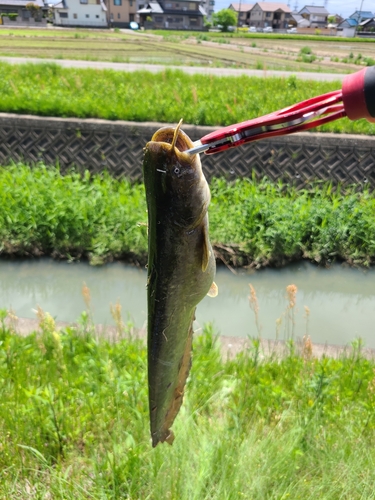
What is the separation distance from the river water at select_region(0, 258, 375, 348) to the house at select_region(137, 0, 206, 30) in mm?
59004

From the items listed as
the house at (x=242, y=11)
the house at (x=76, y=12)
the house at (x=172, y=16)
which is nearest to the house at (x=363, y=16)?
the house at (x=76, y=12)

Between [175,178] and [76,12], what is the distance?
55250 millimetres

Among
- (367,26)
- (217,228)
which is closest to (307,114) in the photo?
(217,228)

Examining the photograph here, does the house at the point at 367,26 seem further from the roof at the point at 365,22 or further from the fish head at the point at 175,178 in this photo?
the fish head at the point at 175,178

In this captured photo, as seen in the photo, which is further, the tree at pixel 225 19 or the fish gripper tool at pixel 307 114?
the tree at pixel 225 19

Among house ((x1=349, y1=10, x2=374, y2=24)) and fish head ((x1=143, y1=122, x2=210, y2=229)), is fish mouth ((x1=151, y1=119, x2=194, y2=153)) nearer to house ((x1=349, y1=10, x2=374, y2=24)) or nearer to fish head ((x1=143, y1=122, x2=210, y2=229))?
fish head ((x1=143, y1=122, x2=210, y2=229))

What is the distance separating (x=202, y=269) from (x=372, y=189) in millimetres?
6310

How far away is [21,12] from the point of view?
129ft

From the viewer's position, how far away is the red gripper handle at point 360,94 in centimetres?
85

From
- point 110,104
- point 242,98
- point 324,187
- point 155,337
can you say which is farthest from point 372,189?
point 155,337

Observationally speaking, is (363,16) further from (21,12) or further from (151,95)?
(21,12)

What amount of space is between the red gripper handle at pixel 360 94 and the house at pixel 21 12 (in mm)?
41134

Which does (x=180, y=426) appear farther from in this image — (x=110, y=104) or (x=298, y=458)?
(x=110, y=104)

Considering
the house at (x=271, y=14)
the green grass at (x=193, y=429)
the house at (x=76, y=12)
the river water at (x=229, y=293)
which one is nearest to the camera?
the green grass at (x=193, y=429)
